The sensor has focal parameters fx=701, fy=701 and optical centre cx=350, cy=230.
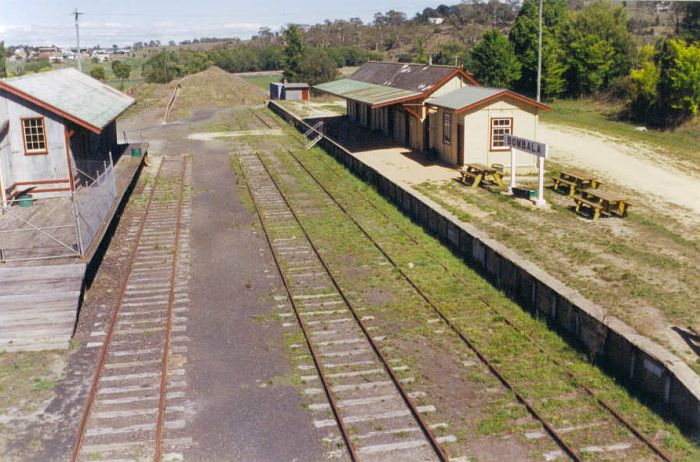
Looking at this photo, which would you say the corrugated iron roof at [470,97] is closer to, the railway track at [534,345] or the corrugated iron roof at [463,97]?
the corrugated iron roof at [463,97]

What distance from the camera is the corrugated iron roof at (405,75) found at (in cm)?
3107

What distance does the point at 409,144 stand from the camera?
3306 cm

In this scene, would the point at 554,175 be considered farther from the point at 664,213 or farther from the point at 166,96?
the point at 166,96

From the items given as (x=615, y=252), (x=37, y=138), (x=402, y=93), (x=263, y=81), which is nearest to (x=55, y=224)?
(x=37, y=138)

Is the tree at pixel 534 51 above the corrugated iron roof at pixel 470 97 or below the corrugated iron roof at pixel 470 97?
above

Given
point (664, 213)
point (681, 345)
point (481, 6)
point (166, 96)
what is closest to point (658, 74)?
point (664, 213)

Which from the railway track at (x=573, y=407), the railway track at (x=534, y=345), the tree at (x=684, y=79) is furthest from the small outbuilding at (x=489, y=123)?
the railway track at (x=573, y=407)

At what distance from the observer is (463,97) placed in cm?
2741

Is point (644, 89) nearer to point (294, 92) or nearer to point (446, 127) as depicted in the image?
point (446, 127)

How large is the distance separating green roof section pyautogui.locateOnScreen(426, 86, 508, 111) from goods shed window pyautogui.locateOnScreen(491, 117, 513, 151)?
1083mm

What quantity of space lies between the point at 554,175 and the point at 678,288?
1249 cm

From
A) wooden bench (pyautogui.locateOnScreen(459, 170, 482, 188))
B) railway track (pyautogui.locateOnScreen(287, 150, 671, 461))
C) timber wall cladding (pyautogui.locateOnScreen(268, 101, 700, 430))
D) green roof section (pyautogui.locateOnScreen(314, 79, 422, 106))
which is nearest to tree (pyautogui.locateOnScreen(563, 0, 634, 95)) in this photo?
green roof section (pyautogui.locateOnScreen(314, 79, 422, 106))

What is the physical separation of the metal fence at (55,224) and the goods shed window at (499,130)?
13.8 metres

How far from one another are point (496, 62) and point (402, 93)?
77.7 feet
